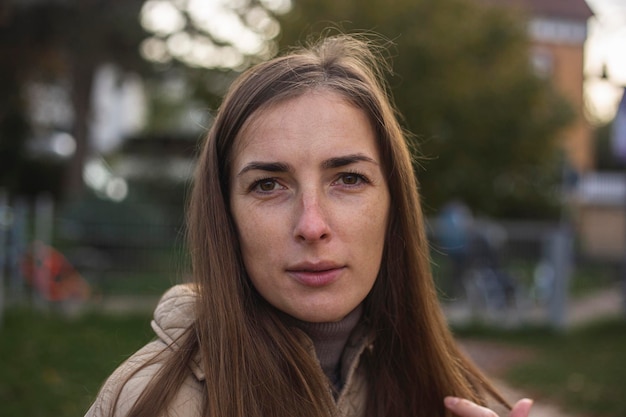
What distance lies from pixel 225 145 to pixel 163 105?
4773 centimetres

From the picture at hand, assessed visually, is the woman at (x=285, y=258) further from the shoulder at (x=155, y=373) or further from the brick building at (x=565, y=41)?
the brick building at (x=565, y=41)

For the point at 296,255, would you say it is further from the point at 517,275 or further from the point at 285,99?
the point at 517,275

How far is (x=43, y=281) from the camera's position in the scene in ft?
31.6

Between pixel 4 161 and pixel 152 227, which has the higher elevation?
pixel 4 161

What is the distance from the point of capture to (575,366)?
8.11 metres

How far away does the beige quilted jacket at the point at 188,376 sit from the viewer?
1.63m

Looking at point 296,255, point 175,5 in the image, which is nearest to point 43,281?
point 296,255

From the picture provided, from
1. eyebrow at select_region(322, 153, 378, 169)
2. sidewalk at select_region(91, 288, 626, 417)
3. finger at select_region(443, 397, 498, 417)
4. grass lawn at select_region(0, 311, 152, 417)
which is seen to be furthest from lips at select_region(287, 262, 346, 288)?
sidewalk at select_region(91, 288, 626, 417)

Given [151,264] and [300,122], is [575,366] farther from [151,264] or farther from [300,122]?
[300,122]

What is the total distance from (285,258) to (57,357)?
19.5ft

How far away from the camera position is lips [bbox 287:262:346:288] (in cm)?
169

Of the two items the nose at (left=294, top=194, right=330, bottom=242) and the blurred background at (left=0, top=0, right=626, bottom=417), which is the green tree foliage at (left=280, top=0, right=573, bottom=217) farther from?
the nose at (left=294, top=194, right=330, bottom=242)

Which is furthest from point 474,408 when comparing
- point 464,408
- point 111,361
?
point 111,361

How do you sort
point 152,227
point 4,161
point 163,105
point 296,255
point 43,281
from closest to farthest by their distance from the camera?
point 296,255, point 43,281, point 152,227, point 4,161, point 163,105
